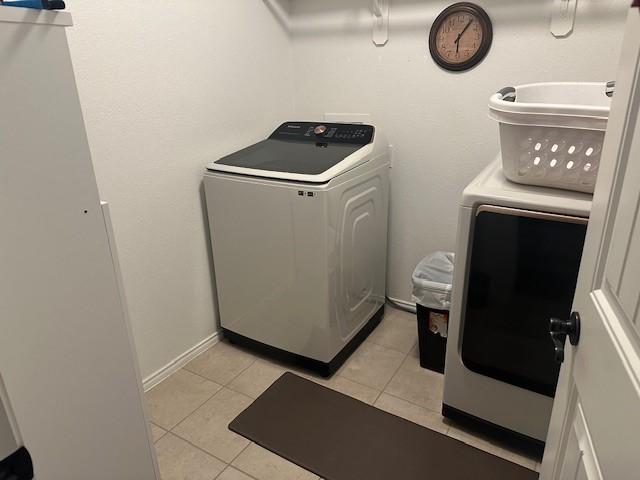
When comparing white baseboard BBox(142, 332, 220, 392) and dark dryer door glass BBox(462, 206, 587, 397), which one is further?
white baseboard BBox(142, 332, 220, 392)

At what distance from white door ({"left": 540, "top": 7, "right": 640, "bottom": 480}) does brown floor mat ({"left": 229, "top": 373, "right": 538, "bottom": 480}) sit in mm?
885

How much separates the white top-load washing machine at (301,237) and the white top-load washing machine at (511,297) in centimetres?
56

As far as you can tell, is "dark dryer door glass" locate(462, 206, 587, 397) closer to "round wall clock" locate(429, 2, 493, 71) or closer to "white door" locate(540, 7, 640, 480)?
"white door" locate(540, 7, 640, 480)

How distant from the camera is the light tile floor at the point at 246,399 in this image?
5.62 feet

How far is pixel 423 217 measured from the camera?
2.47 metres

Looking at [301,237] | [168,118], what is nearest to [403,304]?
[301,237]

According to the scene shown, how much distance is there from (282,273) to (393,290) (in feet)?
2.94

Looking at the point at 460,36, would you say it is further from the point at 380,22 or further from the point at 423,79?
the point at 380,22

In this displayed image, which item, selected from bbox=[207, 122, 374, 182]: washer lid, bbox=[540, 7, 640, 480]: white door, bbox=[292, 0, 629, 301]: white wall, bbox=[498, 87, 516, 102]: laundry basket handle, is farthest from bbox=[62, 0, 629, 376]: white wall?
bbox=[540, 7, 640, 480]: white door

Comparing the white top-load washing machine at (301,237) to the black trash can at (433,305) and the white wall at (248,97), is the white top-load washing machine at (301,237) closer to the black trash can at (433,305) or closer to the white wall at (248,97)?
the white wall at (248,97)

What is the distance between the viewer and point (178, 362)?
2.24m

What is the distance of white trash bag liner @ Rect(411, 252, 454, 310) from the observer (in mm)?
2006

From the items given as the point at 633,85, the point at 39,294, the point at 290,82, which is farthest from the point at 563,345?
the point at 290,82

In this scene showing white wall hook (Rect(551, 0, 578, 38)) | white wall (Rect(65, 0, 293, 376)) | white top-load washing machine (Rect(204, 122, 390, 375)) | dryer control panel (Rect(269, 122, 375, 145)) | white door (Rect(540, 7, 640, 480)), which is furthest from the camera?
dryer control panel (Rect(269, 122, 375, 145))
